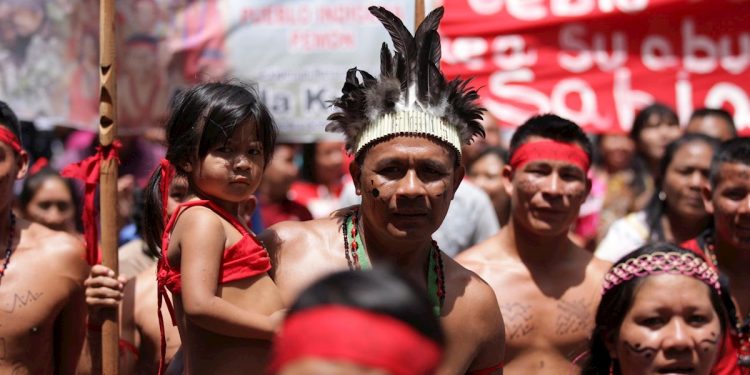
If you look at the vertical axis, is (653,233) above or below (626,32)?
below

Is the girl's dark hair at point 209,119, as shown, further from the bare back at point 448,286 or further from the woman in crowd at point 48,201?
the woman in crowd at point 48,201

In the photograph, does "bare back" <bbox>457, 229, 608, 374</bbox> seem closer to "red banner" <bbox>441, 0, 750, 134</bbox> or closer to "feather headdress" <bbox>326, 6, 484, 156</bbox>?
"feather headdress" <bbox>326, 6, 484, 156</bbox>

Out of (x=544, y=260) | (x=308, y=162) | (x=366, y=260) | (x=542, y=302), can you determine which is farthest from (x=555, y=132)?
(x=308, y=162)

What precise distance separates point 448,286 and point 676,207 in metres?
2.94

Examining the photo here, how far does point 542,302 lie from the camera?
5215mm

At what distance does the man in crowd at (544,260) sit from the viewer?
5125 mm

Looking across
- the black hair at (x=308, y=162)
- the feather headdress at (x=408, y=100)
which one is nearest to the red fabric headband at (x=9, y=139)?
the feather headdress at (x=408, y=100)

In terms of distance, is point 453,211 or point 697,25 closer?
point 453,211

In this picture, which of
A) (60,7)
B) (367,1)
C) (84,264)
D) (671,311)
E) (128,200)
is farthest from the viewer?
(128,200)

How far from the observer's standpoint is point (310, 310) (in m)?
2.03

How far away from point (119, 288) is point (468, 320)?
1.33 metres

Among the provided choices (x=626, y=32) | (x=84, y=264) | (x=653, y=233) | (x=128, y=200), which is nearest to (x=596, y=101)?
(x=626, y=32)

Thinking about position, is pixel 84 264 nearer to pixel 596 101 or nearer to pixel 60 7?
pixel 60 7

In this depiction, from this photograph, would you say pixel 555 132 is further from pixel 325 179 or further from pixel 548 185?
pixel 325 179
